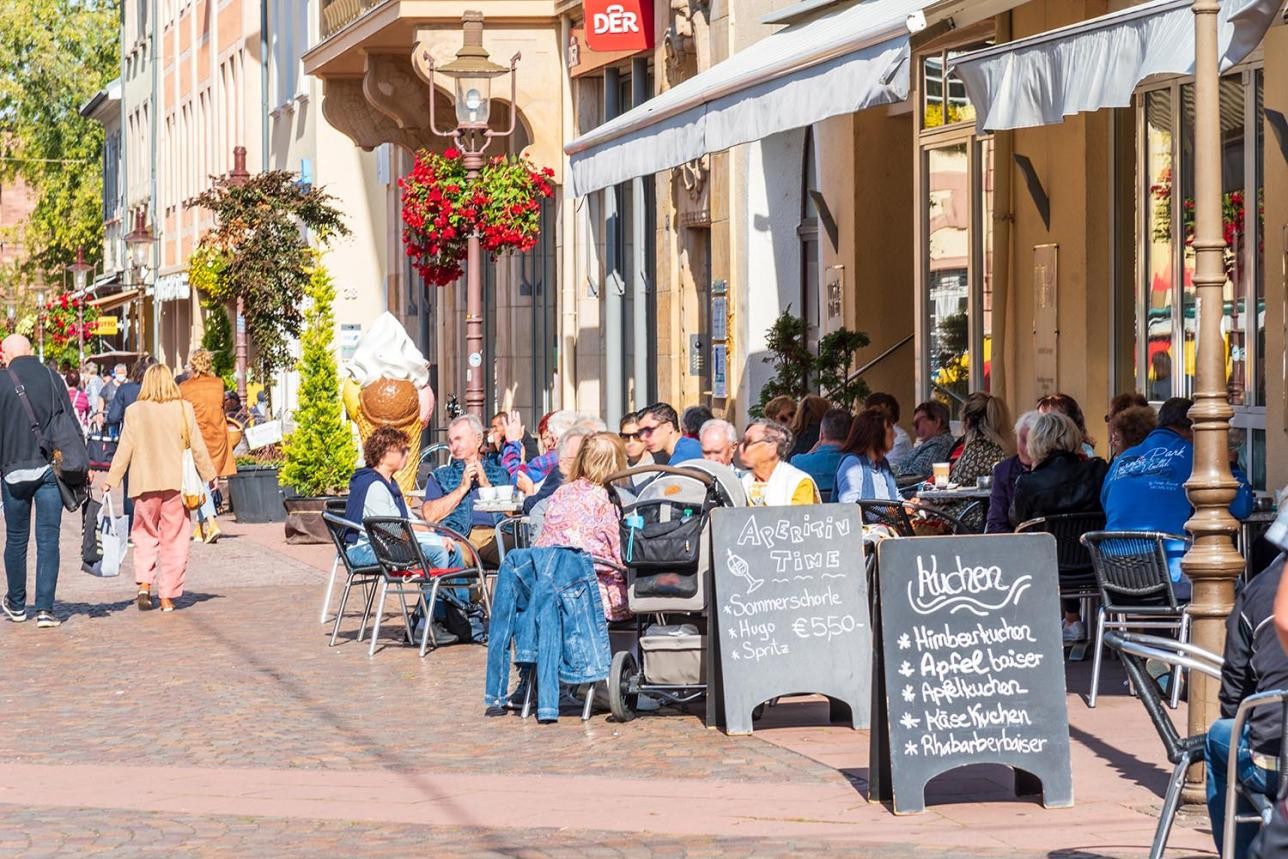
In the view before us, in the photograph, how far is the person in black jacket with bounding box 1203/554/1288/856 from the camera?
212 inches

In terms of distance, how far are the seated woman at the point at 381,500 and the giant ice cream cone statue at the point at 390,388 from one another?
622 centimetres

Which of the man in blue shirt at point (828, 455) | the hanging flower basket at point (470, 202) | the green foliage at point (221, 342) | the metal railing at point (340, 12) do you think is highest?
the metal railing at point (340, 12)

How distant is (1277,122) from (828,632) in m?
4.44

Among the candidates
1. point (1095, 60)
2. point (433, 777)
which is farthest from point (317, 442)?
point (1095, 60)

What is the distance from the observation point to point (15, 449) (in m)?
14.6

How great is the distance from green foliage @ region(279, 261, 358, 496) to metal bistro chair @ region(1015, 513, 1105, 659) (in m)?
11.8

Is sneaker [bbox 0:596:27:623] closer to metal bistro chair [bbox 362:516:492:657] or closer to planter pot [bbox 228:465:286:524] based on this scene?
metal bistro chair [bbox 362:516:492:657]

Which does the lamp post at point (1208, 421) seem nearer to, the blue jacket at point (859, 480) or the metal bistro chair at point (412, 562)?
the blue jacket at point (859, 480)

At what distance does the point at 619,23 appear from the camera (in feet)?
75.4

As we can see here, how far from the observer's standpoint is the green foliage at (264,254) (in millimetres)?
28750

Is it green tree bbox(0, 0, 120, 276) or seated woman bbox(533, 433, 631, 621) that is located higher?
green tree bbox(0, 0, 120, 276)

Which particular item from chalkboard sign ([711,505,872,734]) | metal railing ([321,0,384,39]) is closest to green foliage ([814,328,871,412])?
chalkboard sign ([711,505,872,734])

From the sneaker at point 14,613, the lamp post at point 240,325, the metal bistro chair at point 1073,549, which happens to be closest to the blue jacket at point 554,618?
the metal bistro chair at point 1073,549

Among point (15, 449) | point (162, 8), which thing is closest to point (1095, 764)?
point (15, 449)
